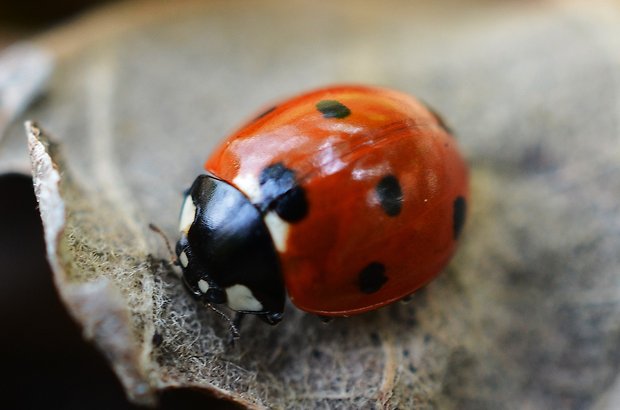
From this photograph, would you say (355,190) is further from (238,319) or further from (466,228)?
(466,228)

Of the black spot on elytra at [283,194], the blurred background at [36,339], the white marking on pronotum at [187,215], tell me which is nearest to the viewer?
the black spot on elytra at [283,194]

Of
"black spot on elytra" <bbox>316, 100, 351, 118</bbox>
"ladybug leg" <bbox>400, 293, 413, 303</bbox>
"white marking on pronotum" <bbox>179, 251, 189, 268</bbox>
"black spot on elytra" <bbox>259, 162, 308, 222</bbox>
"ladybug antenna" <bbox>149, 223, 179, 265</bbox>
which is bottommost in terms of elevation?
"ladybug leg" <bbox>400, 293, 413, 303</bbox>

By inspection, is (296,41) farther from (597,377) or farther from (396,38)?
(597,377)

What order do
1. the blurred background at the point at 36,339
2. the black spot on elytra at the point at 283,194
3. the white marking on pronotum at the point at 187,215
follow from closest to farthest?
the black spot on elytra at the point at 283,194 → the white marking on pronotum at the point at 187,215 → the blurred background at the point at 36,339

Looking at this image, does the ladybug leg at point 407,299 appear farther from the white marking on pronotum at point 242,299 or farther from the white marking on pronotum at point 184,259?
the white marking on pronotum at point 184,259

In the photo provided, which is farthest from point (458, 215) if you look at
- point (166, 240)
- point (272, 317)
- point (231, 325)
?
point (166, 240)

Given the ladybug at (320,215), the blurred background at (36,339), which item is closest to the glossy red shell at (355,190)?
the ladybug at (320,215)

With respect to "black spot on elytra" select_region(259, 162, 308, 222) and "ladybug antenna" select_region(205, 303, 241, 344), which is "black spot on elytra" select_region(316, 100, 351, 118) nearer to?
"black spot on elytra" select_region(259, 162, 308, 222)

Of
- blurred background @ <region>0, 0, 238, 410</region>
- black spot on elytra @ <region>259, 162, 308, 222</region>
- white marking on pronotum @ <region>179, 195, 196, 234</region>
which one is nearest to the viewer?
black spot on elytra @ <region>259, 162, 308, 222</region>

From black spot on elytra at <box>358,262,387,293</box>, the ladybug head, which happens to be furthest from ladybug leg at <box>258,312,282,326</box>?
black spot on elytra at <box>358,262,387,293</box>
